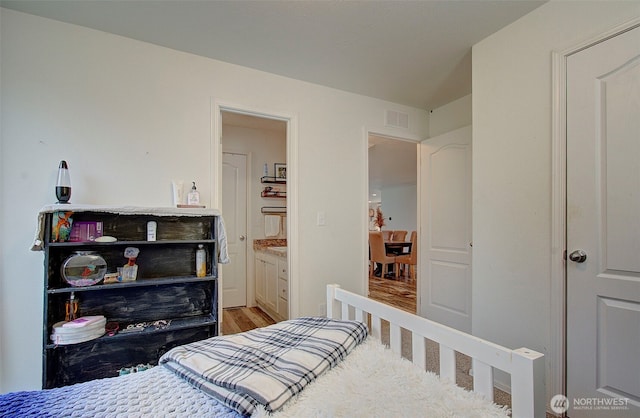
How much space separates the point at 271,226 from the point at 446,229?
7.30ft

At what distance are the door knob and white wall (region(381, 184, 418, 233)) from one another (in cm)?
800

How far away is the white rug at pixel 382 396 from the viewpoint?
2.68 feet

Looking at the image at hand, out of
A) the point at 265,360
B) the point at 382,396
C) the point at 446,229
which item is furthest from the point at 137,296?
the point at 446,229

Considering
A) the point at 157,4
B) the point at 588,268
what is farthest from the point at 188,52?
the point at 588,268

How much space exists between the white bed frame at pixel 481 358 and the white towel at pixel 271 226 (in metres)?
2.76

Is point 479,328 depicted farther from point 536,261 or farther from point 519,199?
point 519,199

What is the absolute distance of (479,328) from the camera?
206 centimetres

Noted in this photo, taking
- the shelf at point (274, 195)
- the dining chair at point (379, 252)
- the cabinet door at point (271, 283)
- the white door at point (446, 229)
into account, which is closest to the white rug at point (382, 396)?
the white door at point (446, 229)

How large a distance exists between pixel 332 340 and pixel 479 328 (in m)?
1.43

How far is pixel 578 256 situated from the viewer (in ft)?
5.19

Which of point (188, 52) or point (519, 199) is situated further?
point (188, 52)

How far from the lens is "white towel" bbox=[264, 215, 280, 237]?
4.01m

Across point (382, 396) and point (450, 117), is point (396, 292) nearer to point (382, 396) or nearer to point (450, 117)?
point (450, 117)

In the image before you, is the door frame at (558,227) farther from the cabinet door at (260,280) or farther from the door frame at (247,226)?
the door frame at (247,226)
